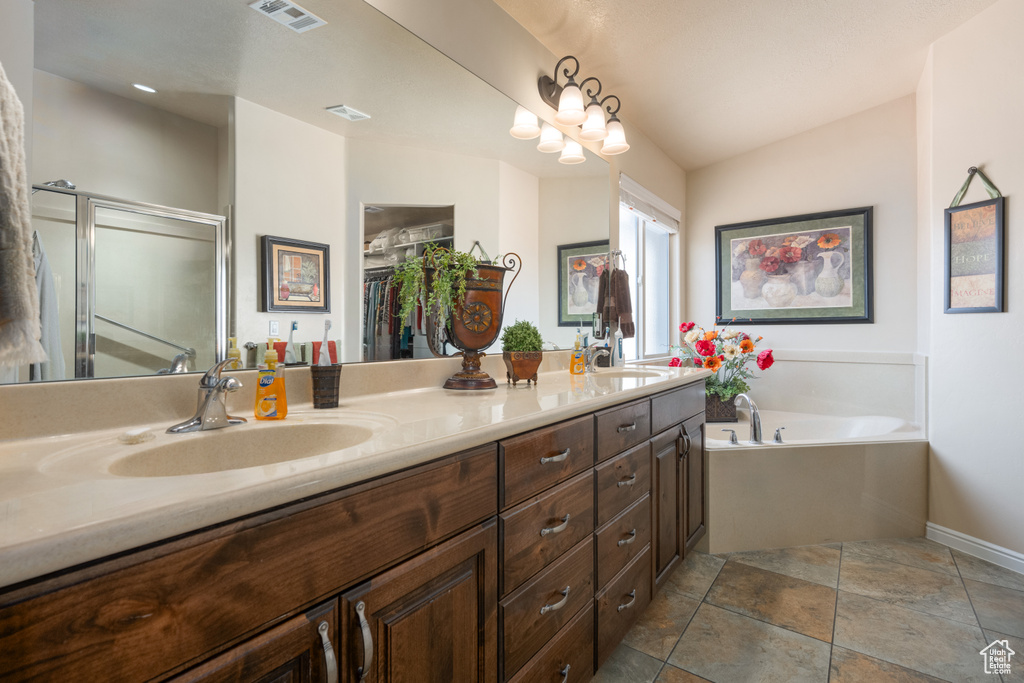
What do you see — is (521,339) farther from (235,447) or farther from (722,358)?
(722,358)

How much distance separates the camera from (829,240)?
3.48 metres

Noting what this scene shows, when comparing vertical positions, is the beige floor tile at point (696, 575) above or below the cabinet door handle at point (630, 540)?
below

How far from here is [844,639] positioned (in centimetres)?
180

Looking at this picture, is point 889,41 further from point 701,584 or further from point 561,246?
point 701,584

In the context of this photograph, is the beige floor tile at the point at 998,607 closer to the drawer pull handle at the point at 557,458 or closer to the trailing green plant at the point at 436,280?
the drawer pull handle at the point at 557,458

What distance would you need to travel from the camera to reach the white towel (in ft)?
1.88

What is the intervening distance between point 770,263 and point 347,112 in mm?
3237

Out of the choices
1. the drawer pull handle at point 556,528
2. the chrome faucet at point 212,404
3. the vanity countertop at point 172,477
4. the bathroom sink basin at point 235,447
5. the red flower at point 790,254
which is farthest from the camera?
the red flower at point 790,254

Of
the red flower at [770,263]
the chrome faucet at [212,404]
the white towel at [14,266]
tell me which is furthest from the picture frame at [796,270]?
the white towel at [14,266]

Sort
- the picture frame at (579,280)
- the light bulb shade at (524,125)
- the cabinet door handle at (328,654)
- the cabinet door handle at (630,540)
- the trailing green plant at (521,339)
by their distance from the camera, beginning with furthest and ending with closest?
the picture frame at (579,280) < the light bulb shade at (524,125) < the trailing green plant at (521,339) < the cabinet door handle at (630,540) < the cabinet door handle at (328,654)

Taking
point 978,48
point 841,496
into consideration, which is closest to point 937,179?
point 978,48

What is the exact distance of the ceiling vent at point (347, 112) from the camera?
1390mm

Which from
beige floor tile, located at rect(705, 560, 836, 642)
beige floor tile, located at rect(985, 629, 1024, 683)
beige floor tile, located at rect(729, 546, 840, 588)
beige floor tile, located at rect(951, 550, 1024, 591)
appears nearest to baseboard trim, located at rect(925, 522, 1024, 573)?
beige floor tile, located at rect(951, 550, 1024, 591)

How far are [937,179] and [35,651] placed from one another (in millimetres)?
3563
